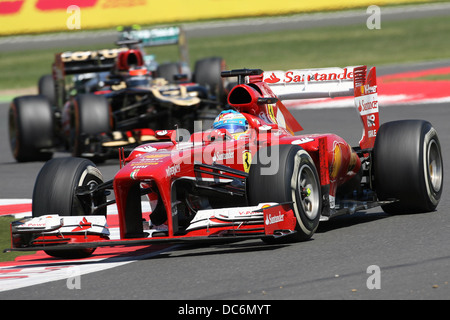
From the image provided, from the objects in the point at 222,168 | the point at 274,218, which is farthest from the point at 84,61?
the point at 274,218

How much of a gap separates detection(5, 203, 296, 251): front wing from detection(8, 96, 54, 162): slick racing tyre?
856cm

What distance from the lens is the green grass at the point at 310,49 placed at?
32688 millimetres

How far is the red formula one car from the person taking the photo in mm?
7469

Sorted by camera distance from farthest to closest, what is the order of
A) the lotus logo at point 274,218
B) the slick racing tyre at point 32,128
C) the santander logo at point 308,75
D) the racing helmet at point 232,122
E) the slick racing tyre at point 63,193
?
the slick racing tyre at point 32,128, the santander logo at point 308,75, the racing helmet at point 232,122, the slick racing tyre at point 63,193, the lotus logo at point 274,218

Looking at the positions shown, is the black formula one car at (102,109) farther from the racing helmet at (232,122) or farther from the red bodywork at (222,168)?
the racing helmet at (232,122)

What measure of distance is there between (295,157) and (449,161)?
214 inches

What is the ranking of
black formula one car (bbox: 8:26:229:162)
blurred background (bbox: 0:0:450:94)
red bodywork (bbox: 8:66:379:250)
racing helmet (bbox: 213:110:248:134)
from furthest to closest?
blurred background (bbox: 0:0:450:94) → black formula one car (bbox: 8:26:229:162) → racing helmet (bbox: 213:110:248:134) → red bodywork (bbox: 8:66:379:250)

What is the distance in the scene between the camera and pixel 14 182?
44.9 feet

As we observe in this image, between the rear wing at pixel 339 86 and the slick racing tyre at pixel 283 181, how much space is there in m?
1.94

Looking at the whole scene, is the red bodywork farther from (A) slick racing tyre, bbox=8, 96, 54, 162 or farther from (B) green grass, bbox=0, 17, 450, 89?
(B) green grass, bbox=0, 17, 450, 89

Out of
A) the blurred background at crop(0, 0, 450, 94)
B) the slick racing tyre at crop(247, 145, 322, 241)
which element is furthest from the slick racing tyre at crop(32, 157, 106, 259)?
the blurred background at crop(0, 0, 450, 94)

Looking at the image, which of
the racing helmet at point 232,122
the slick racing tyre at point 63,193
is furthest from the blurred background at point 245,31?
the slick racing tyre at point 63,193

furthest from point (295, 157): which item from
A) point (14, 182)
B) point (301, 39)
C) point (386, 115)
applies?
point (301, 39)
